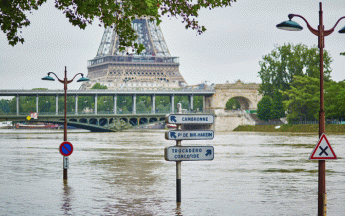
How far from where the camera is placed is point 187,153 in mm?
15023

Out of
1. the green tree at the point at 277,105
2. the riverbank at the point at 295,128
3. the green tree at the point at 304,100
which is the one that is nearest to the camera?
the riverbank at the point at 295,128

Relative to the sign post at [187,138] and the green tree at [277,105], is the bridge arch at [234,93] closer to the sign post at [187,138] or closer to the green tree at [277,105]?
the green tree at [277,105]

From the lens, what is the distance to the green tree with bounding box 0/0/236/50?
43.9ft

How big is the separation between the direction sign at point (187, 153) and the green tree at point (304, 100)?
296ft

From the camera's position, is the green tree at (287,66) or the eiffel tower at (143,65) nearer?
the green tree at (287,66)

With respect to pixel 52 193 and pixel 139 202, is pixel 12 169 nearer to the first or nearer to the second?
pixel 52 193

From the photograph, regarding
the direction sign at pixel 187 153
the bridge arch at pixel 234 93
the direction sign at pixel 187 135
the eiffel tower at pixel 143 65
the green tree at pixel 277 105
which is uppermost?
the eiffel tower at pixel 143 65

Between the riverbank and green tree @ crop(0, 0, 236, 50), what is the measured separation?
7771 cm

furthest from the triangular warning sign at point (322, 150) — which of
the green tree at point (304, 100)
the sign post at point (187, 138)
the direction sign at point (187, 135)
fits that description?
the green tree at point (304, 100)

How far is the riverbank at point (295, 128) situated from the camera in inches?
3610

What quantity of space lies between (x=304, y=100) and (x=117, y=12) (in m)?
93.6

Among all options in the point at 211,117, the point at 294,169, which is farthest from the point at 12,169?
the point at 211,117

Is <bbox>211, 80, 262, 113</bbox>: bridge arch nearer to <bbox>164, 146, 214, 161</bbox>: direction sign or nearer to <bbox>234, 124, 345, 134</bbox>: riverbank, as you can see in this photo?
<bbox>234, 124, 345, 134</bbox>: riverbank

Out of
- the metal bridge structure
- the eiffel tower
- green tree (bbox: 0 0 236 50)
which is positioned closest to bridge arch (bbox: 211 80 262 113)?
the metal bridge structure
